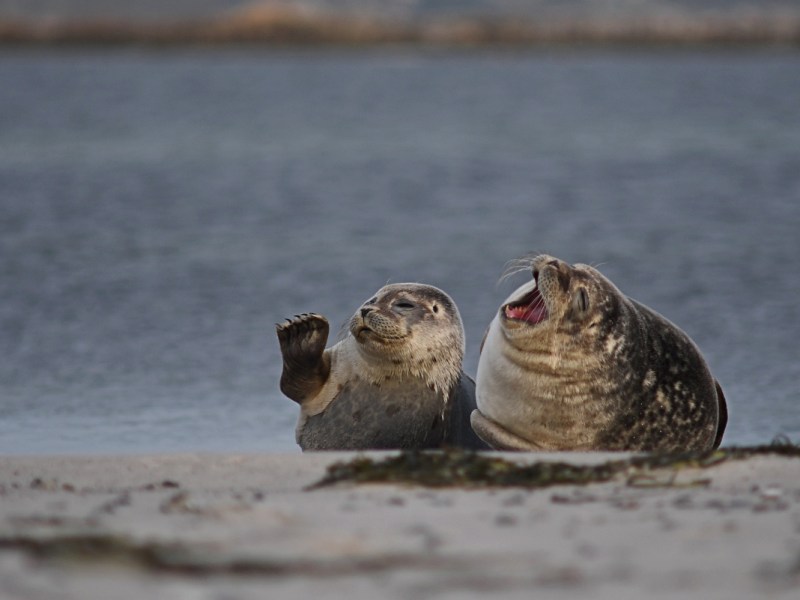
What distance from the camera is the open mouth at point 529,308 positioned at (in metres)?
7.37

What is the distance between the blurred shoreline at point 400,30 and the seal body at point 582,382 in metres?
73.5

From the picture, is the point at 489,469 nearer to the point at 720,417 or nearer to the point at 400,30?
the point at 720,417

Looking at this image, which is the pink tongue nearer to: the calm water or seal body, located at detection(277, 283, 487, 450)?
seal body, located at detection(277, 283, 487, 450)

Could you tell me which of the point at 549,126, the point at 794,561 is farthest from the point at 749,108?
the point at 794,561

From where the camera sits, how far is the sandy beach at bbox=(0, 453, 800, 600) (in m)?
4.14

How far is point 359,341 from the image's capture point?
779 cm

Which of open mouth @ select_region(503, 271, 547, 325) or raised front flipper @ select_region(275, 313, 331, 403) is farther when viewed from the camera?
raised front flipper @ select_region(275, 313, 331, 403)

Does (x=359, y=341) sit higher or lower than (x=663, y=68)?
lower

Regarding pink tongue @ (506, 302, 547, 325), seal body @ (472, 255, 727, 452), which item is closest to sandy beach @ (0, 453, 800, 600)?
seal body @ (472, 255, 727, 452)

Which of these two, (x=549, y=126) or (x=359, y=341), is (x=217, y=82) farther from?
(x=359, y=341)

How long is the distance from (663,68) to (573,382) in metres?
62.7

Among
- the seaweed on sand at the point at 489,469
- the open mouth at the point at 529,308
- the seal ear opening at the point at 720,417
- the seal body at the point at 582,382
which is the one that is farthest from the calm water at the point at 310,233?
the seaweed on sand at the point at 489,469

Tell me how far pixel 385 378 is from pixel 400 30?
258 feet

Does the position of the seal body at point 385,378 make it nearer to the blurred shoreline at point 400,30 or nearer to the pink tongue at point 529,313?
the pink tongue at point 529,313
